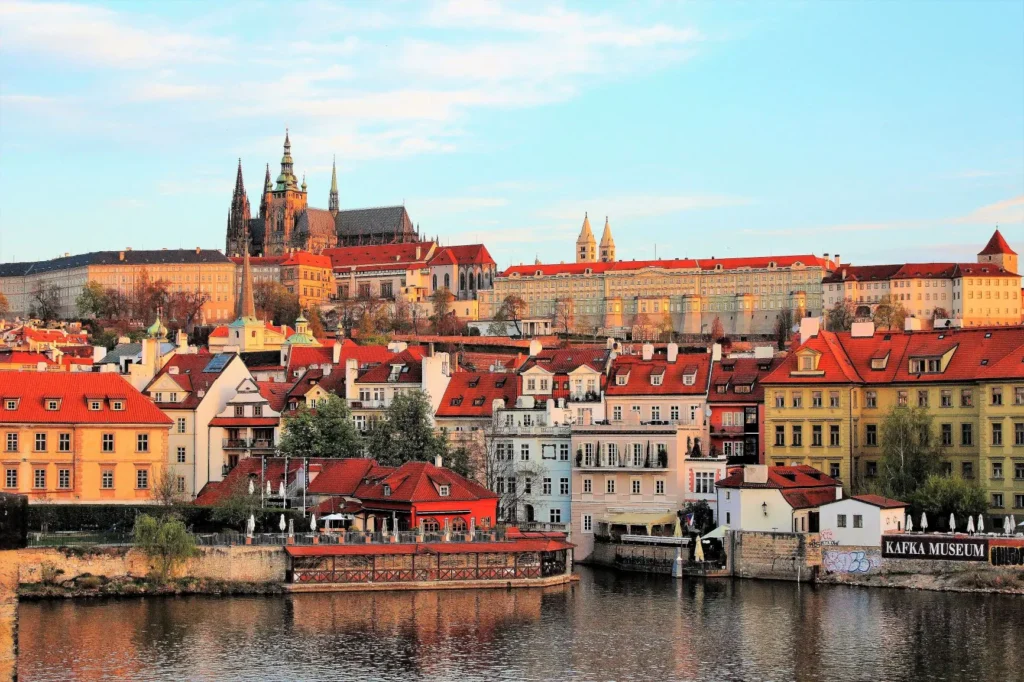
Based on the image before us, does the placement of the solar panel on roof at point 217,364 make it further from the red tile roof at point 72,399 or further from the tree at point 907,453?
the tree at point 907,453

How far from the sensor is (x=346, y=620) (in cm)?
5306

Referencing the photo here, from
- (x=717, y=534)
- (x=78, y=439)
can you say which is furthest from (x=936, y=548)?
(x=78, y=439)

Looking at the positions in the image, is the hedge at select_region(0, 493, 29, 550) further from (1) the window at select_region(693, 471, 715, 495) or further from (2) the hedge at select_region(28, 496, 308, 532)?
(1) the window at select_region(693, 471, 715, 495)

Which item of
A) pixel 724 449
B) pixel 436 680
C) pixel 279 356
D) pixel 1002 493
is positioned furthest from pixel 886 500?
pixel 279 356

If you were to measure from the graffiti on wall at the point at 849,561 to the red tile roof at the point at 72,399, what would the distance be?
96.2 feet

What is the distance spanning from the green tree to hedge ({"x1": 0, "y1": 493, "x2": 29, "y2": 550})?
36376mm

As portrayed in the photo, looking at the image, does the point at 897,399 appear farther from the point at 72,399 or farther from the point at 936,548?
the point at 72,399

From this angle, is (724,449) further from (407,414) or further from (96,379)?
(96,379)

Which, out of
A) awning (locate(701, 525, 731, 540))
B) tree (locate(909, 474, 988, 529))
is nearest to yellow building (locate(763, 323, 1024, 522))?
tree (locate(909, 474, 988, 529))

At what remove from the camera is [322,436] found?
73.9 meters

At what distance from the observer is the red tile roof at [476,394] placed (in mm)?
78562

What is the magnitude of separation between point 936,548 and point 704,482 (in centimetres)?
1181

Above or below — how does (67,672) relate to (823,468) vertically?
below

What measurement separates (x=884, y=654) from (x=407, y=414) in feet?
99.2
